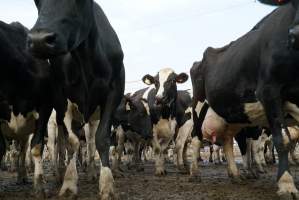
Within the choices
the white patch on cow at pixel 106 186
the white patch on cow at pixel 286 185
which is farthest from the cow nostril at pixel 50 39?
the white patch on cow at pixel 286 185

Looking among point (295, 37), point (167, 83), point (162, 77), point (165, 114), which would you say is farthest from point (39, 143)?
point (165, 114)

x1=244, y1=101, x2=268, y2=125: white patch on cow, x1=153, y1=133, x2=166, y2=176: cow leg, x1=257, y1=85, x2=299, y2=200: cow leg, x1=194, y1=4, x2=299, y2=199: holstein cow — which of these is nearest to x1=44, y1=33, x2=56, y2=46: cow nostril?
x1=194, y1=4, x2=299, y2=199: holstein cow

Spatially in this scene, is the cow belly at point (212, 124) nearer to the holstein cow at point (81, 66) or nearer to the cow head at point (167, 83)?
the cow head at point (167, 83)

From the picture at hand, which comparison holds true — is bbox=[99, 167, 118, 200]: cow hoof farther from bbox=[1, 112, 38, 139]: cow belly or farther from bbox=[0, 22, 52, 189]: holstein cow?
bbox=[1, 112, 38, 139]: cow belly

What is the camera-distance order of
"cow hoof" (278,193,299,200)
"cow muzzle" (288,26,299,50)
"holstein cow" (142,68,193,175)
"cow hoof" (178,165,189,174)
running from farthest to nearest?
"holstein cow" (142,68,193,175) < "cow hoof" (178,165,189,174) < "cow hoof" (278,193,299,200) < "cow muzzle" (288,26,299,50)

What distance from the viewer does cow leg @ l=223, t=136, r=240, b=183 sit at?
840 centimetres

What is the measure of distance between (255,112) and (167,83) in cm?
510

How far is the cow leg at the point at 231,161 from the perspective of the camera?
8398mm

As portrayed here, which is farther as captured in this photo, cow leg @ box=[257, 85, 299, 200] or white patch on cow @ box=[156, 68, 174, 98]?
white patch on cow @ box=[156, 68, 174, 98]

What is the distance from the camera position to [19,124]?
23.6 ft

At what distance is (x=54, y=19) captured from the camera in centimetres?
484

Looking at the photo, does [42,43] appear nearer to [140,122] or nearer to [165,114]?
[165,114]

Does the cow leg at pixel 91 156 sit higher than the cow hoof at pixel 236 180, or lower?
higher

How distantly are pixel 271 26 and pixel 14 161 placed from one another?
9.24 meters
